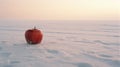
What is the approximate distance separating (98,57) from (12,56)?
190cm

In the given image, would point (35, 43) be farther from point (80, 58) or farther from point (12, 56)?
point (80, 58)

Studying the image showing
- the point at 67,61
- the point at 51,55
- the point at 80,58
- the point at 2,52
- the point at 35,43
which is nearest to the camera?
the point at 67,61

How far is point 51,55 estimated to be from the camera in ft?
18.2

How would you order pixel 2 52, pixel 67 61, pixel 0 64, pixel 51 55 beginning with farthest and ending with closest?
1. pixel 2 52
2. pixel 51 55
3. pixel 67 61
4. pixel 0 64

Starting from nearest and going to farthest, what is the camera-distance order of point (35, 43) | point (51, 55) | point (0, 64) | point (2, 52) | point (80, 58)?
point (0, 64) → point (80, 58) → point (51, 55) → point (2, 52) → point (35, 43)

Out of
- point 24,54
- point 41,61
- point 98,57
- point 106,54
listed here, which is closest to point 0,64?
point 41,61

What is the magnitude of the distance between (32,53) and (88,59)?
4.74ft

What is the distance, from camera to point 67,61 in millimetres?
4891

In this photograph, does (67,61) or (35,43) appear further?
(35,43)

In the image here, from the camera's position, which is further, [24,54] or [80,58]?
[24,54]

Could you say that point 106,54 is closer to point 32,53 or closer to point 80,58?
point 80,58

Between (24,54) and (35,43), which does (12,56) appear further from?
(35,43)

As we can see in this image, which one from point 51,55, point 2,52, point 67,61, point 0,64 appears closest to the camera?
point 0,64

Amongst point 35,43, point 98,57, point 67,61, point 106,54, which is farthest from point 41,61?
point 35,43
